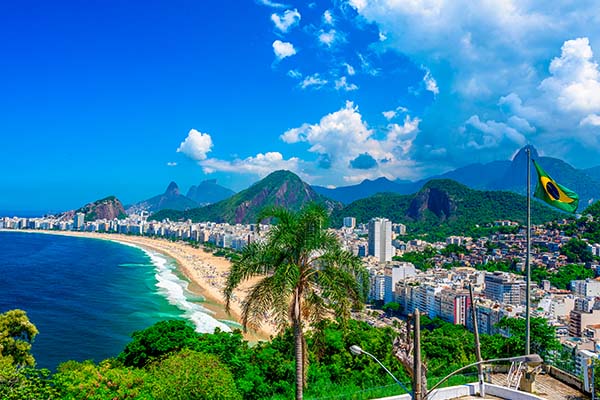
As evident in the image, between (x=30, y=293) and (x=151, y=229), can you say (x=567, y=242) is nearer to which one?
(x=30, y=293)

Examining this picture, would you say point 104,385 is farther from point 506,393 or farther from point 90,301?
point 90,301

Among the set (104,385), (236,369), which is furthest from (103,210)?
(104,385)

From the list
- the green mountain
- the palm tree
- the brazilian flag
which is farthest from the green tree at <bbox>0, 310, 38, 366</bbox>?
the green mountain

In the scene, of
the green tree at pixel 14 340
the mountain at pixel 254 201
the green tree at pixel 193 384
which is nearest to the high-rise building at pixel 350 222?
the mountain at pixel 254 201

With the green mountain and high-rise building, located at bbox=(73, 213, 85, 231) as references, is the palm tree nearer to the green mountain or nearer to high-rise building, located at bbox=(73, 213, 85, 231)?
the green mountain

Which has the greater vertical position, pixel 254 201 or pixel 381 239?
pixel 254 201
